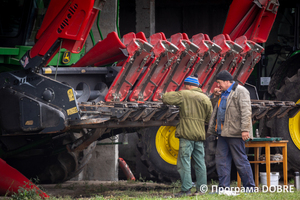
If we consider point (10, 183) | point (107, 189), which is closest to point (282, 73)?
point (107, 189)

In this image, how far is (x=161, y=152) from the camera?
7.93 m

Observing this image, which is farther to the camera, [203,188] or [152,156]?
[152,156]

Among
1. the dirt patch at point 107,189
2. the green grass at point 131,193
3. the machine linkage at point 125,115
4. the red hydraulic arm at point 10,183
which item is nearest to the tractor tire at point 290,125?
the machine linkage at point 125,115

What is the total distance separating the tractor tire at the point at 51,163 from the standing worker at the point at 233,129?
270 centimetres

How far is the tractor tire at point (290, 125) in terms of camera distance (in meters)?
8.12

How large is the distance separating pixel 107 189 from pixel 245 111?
2763mm

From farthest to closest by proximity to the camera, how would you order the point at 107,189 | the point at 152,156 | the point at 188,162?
the point at 152,156 < the point at 107,189 < the point at 188,162

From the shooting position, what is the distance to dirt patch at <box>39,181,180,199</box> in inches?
274

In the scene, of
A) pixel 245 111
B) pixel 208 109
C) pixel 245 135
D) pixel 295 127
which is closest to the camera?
pixel 245 135

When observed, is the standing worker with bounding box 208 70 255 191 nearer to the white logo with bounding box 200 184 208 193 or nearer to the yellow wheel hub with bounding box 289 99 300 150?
the white logo with bounding box 200 184 208 193

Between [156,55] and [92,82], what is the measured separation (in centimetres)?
107

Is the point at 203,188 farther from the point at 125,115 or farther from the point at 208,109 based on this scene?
the point at 125,115

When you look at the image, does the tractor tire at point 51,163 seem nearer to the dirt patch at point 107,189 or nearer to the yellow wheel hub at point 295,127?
the dirt patch at point 107,189

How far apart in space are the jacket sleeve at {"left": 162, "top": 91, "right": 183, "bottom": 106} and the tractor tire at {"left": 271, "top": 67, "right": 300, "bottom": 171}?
2684 millimetres
